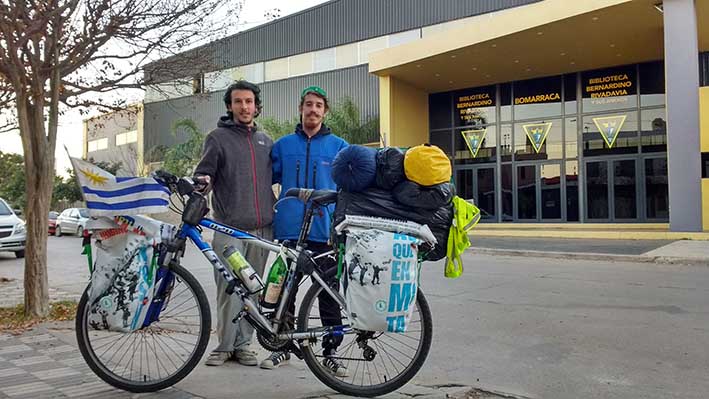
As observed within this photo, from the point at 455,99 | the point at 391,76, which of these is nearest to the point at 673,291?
the point at 391,76

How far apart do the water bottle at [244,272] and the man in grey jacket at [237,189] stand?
0.36 metres

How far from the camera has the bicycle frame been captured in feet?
11.6

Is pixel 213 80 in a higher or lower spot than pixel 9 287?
higher

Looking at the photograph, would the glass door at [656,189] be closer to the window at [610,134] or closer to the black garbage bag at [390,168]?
the window at [610,134]

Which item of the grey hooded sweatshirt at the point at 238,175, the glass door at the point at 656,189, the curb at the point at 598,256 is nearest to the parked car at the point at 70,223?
the curb at the point at 598,256

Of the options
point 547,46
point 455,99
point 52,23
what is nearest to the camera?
point 52,23

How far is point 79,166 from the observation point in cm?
368

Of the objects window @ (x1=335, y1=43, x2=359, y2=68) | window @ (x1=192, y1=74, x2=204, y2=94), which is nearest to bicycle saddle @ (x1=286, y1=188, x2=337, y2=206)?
window @ (x1=192, y1=74, x2=204, y2=94)

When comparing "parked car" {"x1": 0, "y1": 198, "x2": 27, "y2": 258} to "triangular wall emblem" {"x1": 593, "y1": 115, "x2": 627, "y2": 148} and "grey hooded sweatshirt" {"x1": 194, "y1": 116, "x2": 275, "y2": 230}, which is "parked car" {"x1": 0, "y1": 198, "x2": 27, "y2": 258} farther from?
"triangular wall emblem" {"x1": 593, "y1": 115, "x2": 627, "y2": 148}

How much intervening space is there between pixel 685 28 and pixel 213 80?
48.0 feet

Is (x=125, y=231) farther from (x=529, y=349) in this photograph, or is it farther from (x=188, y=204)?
(x=529, y=349)

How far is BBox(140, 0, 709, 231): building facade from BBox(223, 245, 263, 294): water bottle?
12.8m

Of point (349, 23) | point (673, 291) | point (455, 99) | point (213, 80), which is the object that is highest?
point (349, 23)

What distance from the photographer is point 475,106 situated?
2605 centimetres
